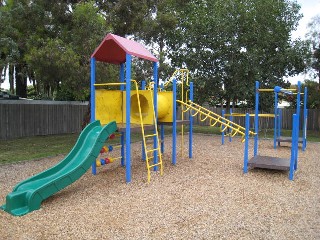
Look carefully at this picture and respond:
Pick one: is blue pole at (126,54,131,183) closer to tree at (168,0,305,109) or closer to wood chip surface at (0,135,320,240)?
wood chip surface at (0,135,320,240)

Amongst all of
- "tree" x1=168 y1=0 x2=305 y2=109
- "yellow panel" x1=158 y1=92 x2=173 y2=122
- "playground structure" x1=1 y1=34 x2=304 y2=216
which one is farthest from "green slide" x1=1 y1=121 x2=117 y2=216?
"tree" x1=168 y1=0 x2=305 y2=109

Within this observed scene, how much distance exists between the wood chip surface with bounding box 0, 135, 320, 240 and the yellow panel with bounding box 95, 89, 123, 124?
1299 mm

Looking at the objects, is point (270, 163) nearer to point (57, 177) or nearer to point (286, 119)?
point (57, 177)

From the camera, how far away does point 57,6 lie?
415 inches

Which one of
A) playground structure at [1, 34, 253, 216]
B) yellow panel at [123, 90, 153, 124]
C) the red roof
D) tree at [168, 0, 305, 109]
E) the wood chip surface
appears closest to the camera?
the wood chip surface

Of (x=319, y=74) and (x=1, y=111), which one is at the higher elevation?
(x=319, y=74)

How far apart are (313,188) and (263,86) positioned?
37.7 ft

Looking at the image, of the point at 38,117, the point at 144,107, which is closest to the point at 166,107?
the point at 144,107

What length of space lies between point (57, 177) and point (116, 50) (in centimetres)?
330

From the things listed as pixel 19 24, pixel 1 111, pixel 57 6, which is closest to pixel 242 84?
pixel 57 6

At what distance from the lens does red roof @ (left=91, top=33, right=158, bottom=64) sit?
20.9 feet

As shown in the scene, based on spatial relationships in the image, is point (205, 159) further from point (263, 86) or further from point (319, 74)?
point (319, 74)

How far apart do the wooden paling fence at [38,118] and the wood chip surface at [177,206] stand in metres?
7.00

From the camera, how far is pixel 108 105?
7.16 metres
